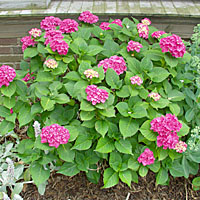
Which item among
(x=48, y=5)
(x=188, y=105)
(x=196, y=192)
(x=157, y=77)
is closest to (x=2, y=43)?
(x=48, y=5)

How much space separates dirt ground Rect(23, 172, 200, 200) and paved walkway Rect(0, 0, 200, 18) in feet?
5.42

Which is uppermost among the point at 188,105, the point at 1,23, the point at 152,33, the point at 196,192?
the point at 152,33

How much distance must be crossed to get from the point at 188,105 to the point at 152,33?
0.65 metres

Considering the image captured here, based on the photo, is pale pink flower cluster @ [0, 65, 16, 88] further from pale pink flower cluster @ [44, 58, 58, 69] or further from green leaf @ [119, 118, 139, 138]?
green leaf @ [119, 118, 139, 138]

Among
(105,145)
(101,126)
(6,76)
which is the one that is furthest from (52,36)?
(105,145)

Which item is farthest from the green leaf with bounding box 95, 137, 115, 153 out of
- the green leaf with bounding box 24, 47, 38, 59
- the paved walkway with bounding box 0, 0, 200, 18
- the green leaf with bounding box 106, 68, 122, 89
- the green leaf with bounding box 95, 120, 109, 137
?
the paved walkway with bounding box 0, 0, 200, 18

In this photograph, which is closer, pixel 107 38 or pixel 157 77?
pixel 157 77

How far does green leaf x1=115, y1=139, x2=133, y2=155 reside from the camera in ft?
5.49

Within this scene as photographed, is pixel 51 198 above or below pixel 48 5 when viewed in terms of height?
below

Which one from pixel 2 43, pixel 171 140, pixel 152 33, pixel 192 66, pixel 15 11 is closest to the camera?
pixel 171 140

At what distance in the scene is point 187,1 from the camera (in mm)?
2926

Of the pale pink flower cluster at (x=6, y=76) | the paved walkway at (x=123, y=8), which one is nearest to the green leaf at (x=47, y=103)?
the pale pink flower cluster at (x=6, y=76)

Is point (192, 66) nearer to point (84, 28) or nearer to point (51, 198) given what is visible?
point (84, 28)

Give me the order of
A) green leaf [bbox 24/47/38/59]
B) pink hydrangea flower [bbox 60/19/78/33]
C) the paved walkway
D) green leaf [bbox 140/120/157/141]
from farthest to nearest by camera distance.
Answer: the paved walkway
pink hydrangea flower [bbox 60/19/78/33]
green leaf [bbox 24/47/38/59]
green leaf [bbox 140/120/157/141]
